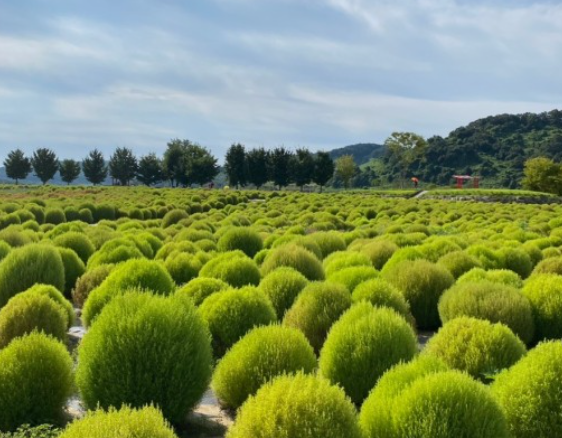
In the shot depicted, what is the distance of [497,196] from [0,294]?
60.6 m

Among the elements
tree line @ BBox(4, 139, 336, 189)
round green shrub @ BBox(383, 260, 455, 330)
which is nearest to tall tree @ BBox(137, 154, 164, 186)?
tree line @ BBox(4, 139, 336, 189)

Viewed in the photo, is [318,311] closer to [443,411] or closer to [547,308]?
[547,308]

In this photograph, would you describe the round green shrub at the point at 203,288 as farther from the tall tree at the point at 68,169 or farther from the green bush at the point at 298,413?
the tall tree at the point at 68,169

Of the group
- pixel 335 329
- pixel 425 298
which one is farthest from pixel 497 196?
pixel 335 329

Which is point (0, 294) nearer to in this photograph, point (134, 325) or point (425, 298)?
point (134, 325)

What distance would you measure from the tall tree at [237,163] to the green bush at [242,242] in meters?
77.7

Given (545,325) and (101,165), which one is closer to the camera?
(545,325)

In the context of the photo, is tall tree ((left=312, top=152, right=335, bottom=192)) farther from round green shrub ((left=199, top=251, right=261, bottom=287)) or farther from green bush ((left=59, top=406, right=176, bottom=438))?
green bush ((left=59, top=406, right=176, bottom=438))

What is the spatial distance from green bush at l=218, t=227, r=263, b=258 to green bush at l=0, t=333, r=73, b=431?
10438 mm

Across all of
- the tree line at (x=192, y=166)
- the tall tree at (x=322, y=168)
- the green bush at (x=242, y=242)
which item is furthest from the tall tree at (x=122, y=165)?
the green bush at (x=242, y=242)

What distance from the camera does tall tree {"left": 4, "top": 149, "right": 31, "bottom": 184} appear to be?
9781 centimetres

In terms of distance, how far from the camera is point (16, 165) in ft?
322

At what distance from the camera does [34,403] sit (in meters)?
5.84

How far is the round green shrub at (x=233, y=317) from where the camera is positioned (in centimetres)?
789
